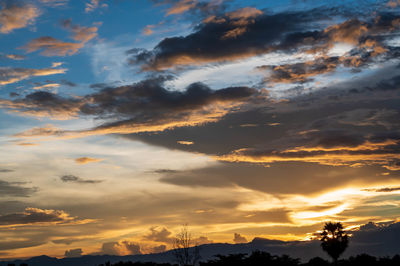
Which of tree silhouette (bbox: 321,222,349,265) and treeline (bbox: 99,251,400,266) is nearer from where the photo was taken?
treeline (bbox: 99,251,400,266)

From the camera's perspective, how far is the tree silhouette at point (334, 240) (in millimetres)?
112125

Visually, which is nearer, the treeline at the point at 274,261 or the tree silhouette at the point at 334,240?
the treeline at the point at 274,261

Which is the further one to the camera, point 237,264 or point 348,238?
point 348,238

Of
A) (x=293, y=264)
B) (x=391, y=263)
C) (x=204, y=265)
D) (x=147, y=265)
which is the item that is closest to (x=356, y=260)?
(x=391, y=263)

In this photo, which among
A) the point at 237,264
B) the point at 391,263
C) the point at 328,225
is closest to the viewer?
the point at 391,263

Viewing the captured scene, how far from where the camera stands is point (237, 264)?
102188 millimetres

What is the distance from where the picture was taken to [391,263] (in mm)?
95125

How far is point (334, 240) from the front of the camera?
11262 centimetres

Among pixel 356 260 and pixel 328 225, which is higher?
pixel 328 225

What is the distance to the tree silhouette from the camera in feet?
368

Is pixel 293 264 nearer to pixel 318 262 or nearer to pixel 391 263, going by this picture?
pixel 318 262

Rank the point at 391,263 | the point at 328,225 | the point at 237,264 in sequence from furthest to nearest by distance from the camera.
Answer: the point at 328,225, the point at 237,264, the point at 391,263

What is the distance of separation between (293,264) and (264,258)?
6551 mm

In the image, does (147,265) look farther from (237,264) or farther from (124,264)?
(237,264)
